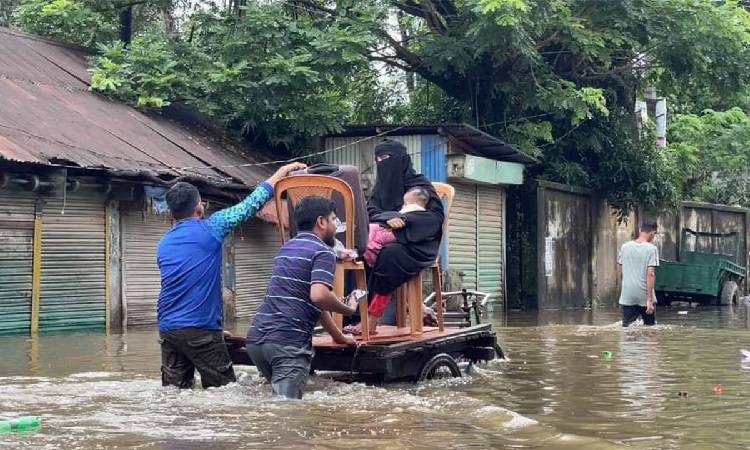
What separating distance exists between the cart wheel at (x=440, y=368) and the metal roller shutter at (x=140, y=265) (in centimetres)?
758

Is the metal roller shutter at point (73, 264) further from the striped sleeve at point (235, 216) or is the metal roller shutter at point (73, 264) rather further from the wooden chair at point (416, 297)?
the striped sleeve at point (235, 216)

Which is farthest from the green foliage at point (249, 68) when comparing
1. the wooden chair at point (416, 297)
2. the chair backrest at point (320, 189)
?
the chair backrest at point (320, 189)

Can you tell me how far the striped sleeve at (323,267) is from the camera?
700 cm

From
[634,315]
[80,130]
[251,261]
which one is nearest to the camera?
[634,315]

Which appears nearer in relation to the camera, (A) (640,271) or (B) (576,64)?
(A) (640,271)

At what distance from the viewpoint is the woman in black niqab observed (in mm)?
8383

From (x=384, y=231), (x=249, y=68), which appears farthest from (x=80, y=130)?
(x=384, y=231)

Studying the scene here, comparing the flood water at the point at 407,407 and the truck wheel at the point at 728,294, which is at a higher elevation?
the truck wheel at the point at 728,294

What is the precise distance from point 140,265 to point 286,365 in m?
8.94

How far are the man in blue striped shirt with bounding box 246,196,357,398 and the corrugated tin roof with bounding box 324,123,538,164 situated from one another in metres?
11.7

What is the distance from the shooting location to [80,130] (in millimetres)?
15133

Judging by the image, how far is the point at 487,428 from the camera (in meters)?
6.66

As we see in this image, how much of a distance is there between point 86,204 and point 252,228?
158 inches

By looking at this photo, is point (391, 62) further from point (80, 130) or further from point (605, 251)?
point (80, 130)
